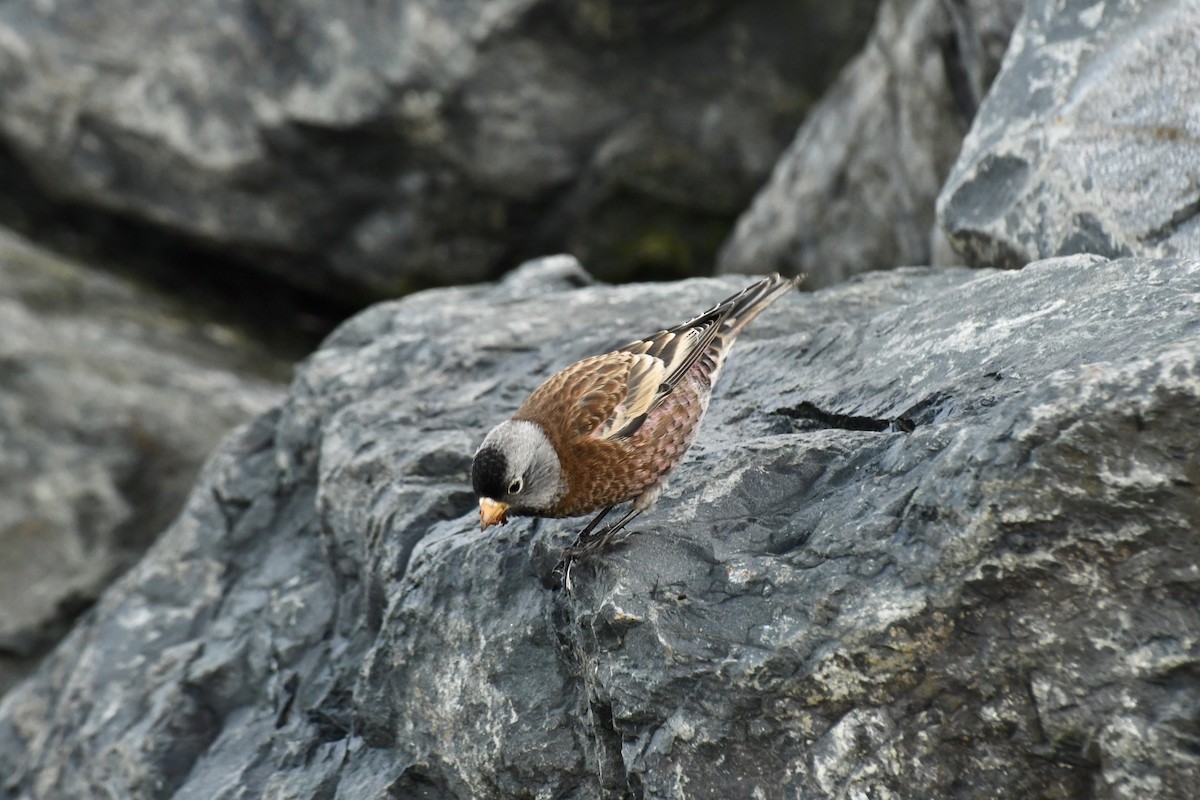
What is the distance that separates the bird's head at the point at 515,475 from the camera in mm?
4129

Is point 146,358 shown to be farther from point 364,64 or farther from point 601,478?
point 601,478

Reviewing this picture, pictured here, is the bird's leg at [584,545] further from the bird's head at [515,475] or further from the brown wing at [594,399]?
the brown wing at [594,399]

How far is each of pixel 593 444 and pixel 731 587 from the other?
84 cm

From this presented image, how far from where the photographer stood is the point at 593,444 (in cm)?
430

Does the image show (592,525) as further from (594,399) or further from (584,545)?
(594,399)

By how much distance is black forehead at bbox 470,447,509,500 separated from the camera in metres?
4.11

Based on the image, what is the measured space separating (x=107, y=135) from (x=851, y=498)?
7.48 meters

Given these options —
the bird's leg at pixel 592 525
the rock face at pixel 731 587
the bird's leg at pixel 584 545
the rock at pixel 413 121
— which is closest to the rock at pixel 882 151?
the rock at pixel 413 121

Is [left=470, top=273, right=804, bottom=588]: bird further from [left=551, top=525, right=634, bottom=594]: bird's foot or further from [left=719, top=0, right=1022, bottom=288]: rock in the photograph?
[left=719, top=0, right=1022, bottom=288]: rock

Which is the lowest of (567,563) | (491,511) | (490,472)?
(567,563)

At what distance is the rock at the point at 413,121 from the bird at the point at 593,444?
4.98 m

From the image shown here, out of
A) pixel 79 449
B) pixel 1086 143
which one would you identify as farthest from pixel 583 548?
pixel 79 449

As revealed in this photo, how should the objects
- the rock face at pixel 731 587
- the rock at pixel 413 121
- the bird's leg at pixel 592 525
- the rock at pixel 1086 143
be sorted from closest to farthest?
the rock face at pixel 731 587 → the bird's leg at pixel 592 525 → the rock at pixel 1086 143 → the rock at pixel 413 121

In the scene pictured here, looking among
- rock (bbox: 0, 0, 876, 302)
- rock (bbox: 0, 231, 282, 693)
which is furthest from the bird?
rock (bbox: 0, 0, 876, 302)
